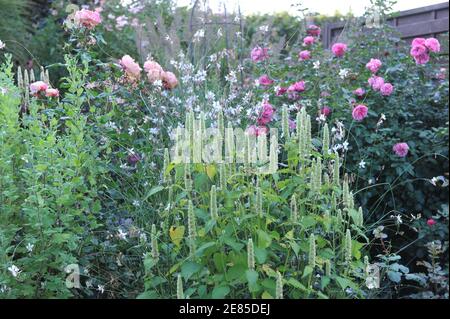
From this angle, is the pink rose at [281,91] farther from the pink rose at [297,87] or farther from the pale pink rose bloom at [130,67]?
the pale pink rose bloom at [130,67]

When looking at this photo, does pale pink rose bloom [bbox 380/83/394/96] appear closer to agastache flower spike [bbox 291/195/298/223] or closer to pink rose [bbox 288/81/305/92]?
pink rose [bbox 288/81/305/92]

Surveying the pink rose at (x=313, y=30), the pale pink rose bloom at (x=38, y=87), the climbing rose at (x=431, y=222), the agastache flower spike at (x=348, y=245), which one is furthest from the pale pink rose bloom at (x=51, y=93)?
the climbing rose at (x=431, y=222)

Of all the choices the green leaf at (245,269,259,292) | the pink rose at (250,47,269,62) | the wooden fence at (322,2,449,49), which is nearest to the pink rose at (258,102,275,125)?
the pink rose at (250,47,269,62)

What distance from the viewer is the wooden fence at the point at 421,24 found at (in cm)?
581

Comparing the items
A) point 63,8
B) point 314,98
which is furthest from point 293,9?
point 63,8

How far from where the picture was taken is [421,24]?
597 centimetres

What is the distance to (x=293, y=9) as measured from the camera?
4.44m

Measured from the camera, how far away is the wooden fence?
5812 mm

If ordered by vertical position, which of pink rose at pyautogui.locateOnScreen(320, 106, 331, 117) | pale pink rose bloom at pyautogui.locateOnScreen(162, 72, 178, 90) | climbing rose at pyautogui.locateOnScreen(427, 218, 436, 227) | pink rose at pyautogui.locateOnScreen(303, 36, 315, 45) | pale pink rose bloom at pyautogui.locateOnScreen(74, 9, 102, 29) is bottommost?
climbing rose at pyautogui.locateOnScreen(427, 218, 436, 227)

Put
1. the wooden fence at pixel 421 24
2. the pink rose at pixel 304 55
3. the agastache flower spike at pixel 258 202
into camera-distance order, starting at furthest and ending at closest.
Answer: the wooden fence at pixel 421 24
the pink rose at pixel 304 55
the agastache flower spike at pixel 258 202

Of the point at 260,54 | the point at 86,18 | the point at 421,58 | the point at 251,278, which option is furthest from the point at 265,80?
the point at 251,278
